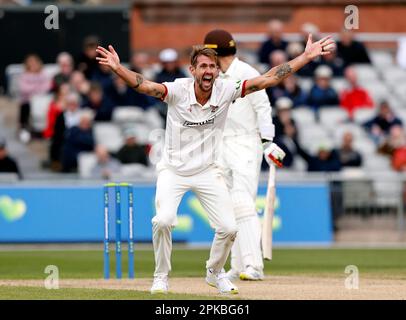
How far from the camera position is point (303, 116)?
2822 centimetres

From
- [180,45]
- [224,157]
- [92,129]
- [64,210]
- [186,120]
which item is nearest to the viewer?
[186,120]

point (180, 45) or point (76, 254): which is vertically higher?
point (180, 45)

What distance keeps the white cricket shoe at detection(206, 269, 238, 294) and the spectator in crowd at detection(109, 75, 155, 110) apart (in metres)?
14.0

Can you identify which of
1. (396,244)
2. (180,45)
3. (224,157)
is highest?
(180,45)

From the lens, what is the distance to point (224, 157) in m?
15.9

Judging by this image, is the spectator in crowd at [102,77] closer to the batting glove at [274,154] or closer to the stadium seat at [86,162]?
the stadium seat at [86,162]

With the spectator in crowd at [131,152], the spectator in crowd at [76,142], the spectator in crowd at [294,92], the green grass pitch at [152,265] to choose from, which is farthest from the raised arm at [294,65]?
the spectator in crowd at [294,92]

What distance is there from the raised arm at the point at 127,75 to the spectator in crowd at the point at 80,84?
14.6 m

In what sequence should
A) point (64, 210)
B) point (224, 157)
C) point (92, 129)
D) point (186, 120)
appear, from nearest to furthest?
point (186, 120)
point (224, 157)
point (64, 210)
point (92, 129)

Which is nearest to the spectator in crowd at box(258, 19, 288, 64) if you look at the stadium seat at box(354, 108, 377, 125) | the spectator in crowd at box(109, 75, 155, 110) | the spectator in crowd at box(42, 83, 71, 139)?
the stadium seat at box(354, 108, 377, 125)

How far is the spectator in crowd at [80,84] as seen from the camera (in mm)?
27703

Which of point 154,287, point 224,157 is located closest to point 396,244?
point 224,157

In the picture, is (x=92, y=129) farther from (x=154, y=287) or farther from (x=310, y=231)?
(x=154, y=287)

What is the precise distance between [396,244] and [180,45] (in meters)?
9.86
